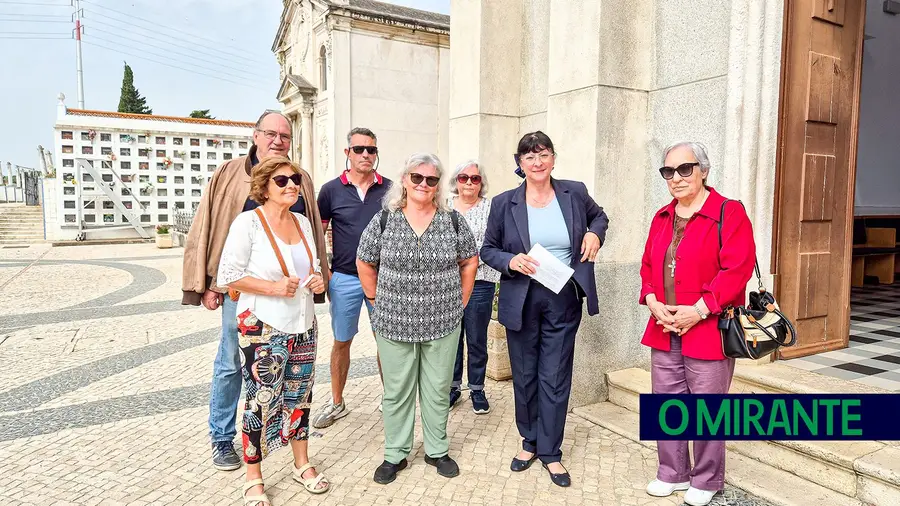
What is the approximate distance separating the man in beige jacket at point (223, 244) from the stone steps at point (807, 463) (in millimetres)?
2556

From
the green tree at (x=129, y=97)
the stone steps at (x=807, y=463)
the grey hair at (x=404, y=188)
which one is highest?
the green tree at (x=129, y=97)

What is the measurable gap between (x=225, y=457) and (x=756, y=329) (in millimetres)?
3030

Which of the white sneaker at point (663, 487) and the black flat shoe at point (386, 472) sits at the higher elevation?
the white sneaker at point (663, 487)

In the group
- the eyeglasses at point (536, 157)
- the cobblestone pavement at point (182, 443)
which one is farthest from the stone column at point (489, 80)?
the eyeglasses at point (536, 157)

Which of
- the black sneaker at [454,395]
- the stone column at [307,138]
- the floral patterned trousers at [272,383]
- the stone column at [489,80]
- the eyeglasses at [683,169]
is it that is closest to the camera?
the eyeglasses at [683,169]

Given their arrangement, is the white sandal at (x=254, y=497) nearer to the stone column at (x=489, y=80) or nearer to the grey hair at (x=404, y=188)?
the grey hair at (x=404, y=188)

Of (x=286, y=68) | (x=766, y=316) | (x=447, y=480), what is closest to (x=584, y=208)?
(x=766, y=316)

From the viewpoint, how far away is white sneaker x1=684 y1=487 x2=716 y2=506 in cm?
296

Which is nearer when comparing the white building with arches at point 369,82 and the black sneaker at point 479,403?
the black sneaker at point 479,403

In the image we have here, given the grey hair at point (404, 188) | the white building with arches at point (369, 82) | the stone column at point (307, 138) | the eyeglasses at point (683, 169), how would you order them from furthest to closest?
the stone column at point (307, 138) → the white building with arches at point (369, 82) → the grey hair at point (404, 188) → the eyeglasses at point (683, 169)

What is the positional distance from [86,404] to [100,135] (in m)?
24.3

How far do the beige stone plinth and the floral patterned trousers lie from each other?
7.50ft

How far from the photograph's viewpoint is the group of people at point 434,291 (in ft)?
9.34

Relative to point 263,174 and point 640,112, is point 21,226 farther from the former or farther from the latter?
point 640,112
